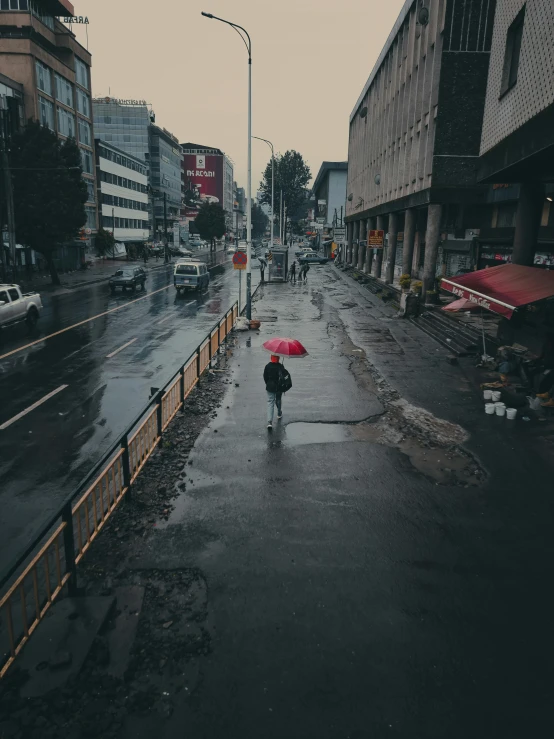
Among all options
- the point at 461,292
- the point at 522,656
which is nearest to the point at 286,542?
the point at 522,656

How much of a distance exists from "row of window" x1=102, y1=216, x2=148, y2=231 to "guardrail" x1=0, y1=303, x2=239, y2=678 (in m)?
74.7

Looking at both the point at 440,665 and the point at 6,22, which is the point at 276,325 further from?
the point at 6,22

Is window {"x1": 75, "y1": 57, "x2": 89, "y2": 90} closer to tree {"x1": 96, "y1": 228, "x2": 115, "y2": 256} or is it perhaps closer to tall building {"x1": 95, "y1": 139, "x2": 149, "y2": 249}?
tall building {"x1": 95, "y1": 139, "x2": 149, "y2": 249}

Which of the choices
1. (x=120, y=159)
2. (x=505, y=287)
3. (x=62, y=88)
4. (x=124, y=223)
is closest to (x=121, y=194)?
(x=124, y=223)

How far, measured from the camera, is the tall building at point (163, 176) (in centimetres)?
11507

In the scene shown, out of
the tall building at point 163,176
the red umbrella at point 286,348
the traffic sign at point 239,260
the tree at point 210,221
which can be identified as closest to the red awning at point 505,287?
the red umbrella at point 286,348

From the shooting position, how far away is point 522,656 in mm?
5227

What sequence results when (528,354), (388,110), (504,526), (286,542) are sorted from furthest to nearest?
(388,110) < (528,354) < (504,526) < (286,542)

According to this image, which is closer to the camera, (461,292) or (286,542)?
(286,542)

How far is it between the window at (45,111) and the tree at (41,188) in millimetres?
14708

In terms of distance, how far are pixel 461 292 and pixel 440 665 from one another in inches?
477

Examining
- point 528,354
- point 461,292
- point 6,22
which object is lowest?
point 528,354

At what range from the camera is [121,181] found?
3300 inches

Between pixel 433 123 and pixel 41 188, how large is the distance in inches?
1103
